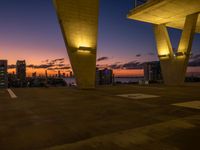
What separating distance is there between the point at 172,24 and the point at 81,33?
17243 millimetres

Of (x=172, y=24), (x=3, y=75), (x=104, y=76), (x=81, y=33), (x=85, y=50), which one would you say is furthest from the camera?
(x=104, y=76)

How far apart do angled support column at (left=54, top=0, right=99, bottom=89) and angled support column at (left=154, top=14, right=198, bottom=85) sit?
12.8m

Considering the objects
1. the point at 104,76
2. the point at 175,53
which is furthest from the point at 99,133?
the point at 104,76

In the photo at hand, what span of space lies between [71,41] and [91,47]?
2172mm

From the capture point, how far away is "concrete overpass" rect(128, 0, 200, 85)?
20.6 m

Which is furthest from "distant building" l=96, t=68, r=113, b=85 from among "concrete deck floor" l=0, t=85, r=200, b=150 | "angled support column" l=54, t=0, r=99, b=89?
"concrete deck floor" l=0, t=85, r=200, b=150

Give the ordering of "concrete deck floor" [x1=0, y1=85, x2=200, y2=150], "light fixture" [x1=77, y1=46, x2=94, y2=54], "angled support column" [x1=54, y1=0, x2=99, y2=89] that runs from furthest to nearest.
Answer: "light fixture" [x1=77, y1=46, x2=94, y2=54] < "angled support column" [x1=54, y1=0, x2=99, y2=89] < "concrete deck floor" [x1=0, y1=85, x2=200, y2=150]

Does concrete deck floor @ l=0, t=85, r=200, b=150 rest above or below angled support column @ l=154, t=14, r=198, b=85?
below

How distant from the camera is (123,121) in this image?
515 cm

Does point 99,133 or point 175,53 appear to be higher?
point 175,53

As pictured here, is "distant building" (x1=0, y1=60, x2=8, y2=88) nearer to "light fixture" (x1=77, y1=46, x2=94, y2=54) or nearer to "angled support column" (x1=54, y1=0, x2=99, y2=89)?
"angled support column" (x1=54, y1=0, x2=99, y2=89)

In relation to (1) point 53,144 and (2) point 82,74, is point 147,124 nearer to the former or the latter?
(1) point 53,144

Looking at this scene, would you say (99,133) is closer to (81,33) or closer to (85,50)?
(85,50)

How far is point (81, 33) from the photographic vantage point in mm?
17609
